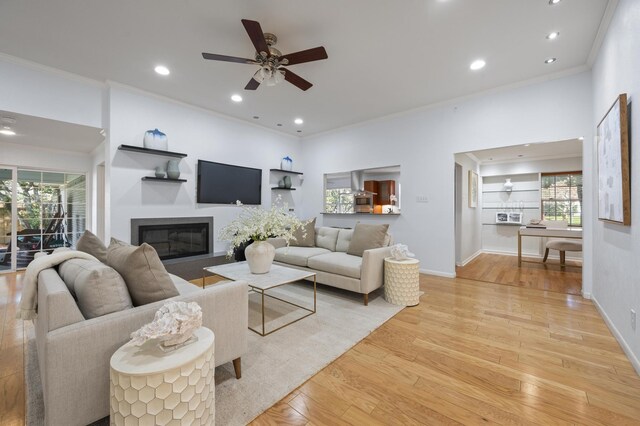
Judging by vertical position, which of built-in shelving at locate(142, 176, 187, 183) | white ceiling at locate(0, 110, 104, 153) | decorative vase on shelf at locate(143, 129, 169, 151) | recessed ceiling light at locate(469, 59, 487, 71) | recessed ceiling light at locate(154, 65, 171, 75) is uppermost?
recessed ceiling light at locate(154, 65, 171, 75)

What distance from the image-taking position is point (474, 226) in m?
6.14

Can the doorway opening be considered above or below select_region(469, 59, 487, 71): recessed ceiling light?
below

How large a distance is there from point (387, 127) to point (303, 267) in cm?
315

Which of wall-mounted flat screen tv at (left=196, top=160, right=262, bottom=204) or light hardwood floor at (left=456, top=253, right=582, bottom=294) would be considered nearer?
light hardwood floor at (left=456, top=253, right=582, bottom=294)

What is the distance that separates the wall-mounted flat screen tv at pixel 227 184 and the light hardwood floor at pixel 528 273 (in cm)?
415

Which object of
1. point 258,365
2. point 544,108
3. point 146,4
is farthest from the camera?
point 544,108

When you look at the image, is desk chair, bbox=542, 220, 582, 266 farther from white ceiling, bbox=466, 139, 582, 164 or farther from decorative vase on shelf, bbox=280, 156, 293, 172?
decorative vase on shelf, bbox=280, 156, 293, 172

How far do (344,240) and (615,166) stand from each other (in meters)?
2.92

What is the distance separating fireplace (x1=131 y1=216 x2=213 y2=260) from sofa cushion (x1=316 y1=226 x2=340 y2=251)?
6.56 feet

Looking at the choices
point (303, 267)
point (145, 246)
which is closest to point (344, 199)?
point (303, 267)

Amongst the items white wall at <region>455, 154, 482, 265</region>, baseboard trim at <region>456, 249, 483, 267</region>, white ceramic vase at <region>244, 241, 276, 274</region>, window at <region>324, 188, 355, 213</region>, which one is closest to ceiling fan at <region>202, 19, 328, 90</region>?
white ceramic vase at <region>244, 241, 276, 274</region>

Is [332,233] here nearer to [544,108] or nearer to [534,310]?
[534,310]

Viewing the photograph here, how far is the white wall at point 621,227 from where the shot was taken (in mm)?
1861

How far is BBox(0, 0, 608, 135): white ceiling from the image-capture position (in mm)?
2346
